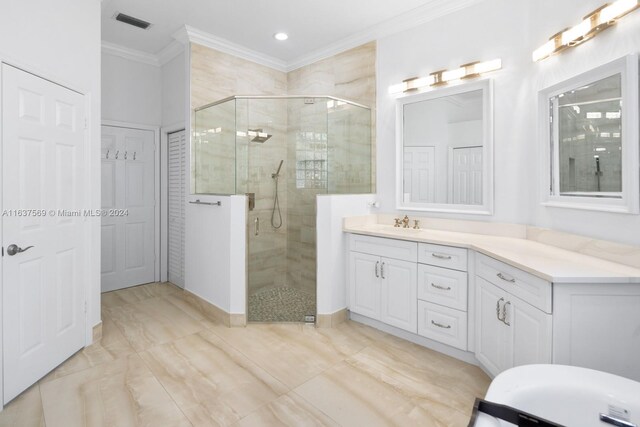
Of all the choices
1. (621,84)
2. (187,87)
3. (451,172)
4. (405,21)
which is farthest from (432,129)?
(187,87)

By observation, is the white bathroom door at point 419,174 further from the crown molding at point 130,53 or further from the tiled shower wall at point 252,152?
the crown molding at point 130,53

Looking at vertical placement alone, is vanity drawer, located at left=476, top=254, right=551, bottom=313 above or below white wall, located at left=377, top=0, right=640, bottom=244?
below

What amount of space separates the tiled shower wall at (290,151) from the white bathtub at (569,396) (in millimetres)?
2123

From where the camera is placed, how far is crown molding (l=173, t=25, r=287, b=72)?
3.44 m

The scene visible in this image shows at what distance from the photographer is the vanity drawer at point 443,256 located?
2.39m

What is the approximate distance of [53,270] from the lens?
2.26 m

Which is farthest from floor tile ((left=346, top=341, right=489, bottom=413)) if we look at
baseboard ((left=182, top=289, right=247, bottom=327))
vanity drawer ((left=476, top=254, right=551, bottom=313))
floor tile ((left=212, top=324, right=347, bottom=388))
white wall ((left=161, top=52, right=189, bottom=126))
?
white wall ((left=161, top=52, right=189, bottom=126))

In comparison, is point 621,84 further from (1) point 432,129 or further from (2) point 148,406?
(2) point 148,406

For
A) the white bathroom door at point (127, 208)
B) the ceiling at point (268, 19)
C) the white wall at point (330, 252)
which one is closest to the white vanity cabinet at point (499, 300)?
the white wall at point (330, 252)

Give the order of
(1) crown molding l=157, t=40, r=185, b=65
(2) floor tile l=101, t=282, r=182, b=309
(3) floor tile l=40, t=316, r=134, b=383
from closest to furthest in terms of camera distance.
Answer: (3) floor tile l=40, t=316, r=134, b=383 → (2) floor tile l=101, t=282, r=182, b=309 → (1) crown molding l=157, t=40, r=185, b=65

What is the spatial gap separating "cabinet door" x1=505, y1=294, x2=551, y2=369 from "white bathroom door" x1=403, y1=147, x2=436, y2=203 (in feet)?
4.41

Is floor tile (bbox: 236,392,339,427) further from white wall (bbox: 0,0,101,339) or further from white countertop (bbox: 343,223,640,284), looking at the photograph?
white wall (bbox: 0,0,101,339)

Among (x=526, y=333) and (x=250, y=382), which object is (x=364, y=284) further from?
(x=526, y=333)

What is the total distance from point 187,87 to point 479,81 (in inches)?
111
